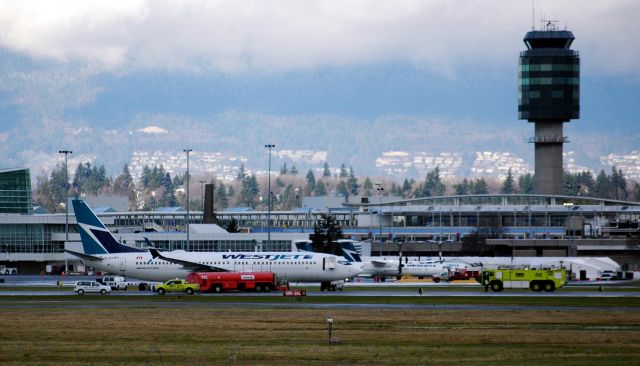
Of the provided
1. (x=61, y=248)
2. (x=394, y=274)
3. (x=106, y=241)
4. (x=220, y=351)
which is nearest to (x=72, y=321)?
(x=220, y=351)

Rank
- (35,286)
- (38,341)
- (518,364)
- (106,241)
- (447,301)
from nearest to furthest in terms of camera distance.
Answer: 1. (518,364)
2. (38,341)
3. (447,301)
4. (106,241)
5. (35,286)

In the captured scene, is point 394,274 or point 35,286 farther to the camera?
point 394,274

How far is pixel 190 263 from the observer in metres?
103

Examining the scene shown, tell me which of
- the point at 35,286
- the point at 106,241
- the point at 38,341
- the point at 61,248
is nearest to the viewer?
the point at 38,341

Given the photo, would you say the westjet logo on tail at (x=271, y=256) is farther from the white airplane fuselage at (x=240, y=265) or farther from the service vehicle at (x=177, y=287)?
the service vehicle at (x=177, y=287)

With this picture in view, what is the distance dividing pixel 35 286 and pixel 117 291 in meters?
15.9

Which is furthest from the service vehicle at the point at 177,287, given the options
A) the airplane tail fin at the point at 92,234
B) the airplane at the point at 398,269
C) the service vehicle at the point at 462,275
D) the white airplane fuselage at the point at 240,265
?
the service vehicle at the point at 462,275

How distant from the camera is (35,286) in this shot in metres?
118

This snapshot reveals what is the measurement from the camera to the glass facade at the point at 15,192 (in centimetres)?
19200

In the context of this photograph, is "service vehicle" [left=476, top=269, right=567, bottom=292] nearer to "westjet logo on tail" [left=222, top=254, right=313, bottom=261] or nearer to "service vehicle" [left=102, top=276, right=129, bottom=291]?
"westjet logo on tail" [left=222, top=254, right=313, bottom=261]

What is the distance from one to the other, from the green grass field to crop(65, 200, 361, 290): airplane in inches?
932

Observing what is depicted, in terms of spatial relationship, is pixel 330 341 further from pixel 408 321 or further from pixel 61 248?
pixel 61 248

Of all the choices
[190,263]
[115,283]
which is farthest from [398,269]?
[190,263]

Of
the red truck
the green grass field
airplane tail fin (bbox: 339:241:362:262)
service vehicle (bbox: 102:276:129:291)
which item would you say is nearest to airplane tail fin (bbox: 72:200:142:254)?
service vehicle (bbox: 102:276:129:291)
